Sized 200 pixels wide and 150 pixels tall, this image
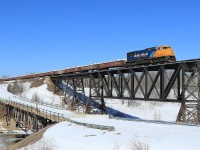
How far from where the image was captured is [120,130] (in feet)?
93.4

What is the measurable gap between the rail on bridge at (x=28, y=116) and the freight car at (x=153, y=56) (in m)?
12.7

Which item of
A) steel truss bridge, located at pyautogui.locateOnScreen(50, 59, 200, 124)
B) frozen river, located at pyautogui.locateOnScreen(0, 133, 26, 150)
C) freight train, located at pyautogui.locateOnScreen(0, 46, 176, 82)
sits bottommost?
frozen river, located at pyautogui.locateOnScreen(0, 133, 26, 150)

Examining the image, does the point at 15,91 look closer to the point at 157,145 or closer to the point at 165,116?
the point at 165,116

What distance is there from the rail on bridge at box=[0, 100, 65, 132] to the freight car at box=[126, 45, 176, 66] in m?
12.7

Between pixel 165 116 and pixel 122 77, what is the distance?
33.7m

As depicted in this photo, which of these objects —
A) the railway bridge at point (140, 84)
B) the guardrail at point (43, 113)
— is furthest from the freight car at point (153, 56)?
the guardrail at point (43, 113)

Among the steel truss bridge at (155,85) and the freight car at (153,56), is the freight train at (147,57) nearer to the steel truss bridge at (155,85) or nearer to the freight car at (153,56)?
the freight car at (153,56)

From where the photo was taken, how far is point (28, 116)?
206ft

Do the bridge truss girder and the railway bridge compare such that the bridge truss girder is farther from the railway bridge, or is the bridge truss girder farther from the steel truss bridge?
the steel truss bridge

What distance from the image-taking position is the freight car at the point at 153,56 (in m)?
44.1

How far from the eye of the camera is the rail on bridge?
176 feet

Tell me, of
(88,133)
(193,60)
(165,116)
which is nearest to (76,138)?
(88,133)

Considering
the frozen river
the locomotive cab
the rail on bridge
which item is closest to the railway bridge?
the locomotive cab

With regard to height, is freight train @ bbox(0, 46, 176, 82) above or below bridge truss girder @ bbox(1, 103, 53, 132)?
above
